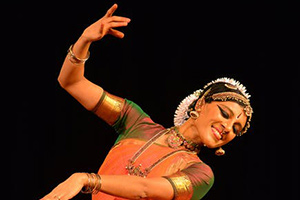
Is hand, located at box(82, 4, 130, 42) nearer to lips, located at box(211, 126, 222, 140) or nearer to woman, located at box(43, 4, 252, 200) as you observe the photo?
woman, located at box(43, 4, 252, 200)

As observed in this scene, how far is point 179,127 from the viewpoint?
10.8 ft

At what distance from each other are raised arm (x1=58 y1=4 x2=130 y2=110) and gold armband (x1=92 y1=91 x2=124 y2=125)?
0.03 meters

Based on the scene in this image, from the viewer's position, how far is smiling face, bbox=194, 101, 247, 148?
10.4 feet

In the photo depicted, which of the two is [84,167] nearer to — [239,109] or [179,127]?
[179,127]

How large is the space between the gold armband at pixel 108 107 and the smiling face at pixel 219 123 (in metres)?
0.40

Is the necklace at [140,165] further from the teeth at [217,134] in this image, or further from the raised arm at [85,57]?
the raised arm at [85,57]

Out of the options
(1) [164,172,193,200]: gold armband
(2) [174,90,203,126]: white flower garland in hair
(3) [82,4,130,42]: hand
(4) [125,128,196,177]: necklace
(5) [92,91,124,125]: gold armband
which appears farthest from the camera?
(2) [174,90,203,126]: white flower garland in hair

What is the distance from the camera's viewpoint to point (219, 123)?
3.16 m

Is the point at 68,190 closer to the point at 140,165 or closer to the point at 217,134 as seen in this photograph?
the point at 140,165

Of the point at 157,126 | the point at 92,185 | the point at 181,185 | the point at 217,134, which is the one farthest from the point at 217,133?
the point at 92,185

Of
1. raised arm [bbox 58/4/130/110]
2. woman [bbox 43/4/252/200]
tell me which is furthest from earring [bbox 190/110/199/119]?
raised arm [bbox 58/4/130/110]

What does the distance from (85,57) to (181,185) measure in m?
0.77

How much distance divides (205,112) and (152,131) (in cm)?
28

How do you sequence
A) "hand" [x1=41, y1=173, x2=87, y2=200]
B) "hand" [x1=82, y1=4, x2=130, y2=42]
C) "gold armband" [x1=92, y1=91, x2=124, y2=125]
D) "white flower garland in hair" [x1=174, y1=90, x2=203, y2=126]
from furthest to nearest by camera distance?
1. "white flower garland in hair" [x1=174, y1=90, x2=203, y2=126]
2. "gold armband" [x1=92, y1=91, x2=124, y2=125]
3. "hand" [x1=82, y1=4, x2=130, y2=42]
4. "hand" [x1=41, y1=173, x2=87, y2=200]
